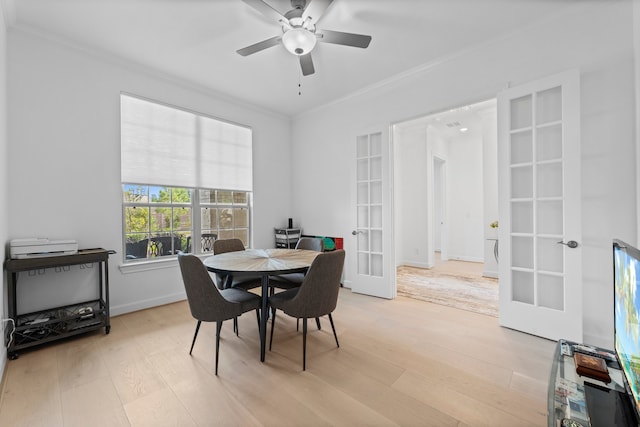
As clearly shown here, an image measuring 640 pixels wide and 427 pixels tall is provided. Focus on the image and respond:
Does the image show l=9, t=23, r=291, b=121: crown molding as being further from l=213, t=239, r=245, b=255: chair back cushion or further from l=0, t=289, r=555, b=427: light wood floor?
l=0, t=289, r=555, b=427: light wood floor

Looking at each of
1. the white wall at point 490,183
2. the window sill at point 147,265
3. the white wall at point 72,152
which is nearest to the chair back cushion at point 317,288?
the window sill at point 147,265

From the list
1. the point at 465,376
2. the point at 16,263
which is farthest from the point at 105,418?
the point at 465,376

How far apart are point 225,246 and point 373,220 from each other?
6.70ft

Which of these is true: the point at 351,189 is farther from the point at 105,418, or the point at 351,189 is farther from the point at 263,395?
the point at 105,418

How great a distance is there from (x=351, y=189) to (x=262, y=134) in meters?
1.81

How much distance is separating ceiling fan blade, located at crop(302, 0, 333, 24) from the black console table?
288 cm

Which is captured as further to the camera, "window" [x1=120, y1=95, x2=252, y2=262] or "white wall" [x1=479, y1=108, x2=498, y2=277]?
"white wall" [x1=479, y1=108, x2=498, y2=277]

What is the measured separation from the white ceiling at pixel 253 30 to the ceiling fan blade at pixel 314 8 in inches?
8.9

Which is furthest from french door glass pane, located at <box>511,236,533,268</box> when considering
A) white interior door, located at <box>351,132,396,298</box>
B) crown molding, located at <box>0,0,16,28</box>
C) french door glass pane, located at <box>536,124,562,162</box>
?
crown molding, located at <box>0,0,16,28</box>

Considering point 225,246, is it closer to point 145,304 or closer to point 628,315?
point 145,304

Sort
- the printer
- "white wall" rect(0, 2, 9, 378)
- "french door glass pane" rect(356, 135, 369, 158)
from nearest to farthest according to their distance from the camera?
1. "white wall" rect(0, 2, 9, 378)
2. the printer
3. "french door glass pane" rect(356, 135, 369, 158)

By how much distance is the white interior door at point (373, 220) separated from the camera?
369 cm

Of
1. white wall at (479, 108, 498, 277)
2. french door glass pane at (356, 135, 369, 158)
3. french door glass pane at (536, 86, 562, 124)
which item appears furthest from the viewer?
white wall at (479, 108, 498, 277)

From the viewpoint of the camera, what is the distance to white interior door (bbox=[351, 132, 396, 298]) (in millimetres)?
3689
